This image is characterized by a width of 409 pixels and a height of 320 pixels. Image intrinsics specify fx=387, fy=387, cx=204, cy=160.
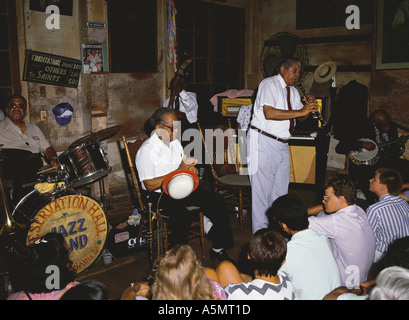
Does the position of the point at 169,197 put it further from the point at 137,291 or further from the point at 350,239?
the point at 350,239

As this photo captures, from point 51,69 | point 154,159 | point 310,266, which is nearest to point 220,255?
point 154,159

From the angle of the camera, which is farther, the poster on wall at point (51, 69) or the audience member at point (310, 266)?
the poster on wall at point (51, 69)

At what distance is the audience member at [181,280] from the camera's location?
1667 mm

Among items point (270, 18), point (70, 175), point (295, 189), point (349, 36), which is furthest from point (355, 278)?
point (270, 18)

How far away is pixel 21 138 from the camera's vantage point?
Result: 4.21 m

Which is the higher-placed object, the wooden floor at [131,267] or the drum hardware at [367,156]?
the drum hardware at [367,156]

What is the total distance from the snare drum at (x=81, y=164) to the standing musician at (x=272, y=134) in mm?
1516

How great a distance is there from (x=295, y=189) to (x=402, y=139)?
5.56 ft

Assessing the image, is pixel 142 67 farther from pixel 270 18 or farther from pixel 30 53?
pixel 270 18

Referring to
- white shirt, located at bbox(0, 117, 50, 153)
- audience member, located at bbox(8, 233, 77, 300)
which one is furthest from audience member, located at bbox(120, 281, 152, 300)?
white shirt, located at bbox(0, 117, 50, 153)

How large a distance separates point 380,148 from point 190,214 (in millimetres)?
2810

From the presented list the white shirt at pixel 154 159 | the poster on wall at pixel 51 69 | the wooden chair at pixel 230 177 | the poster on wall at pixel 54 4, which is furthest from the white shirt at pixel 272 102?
the poster on wall at pixel 54 4

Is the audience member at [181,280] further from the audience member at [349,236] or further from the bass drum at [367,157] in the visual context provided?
the bass drum at [367,157]

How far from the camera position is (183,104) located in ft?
19.5
